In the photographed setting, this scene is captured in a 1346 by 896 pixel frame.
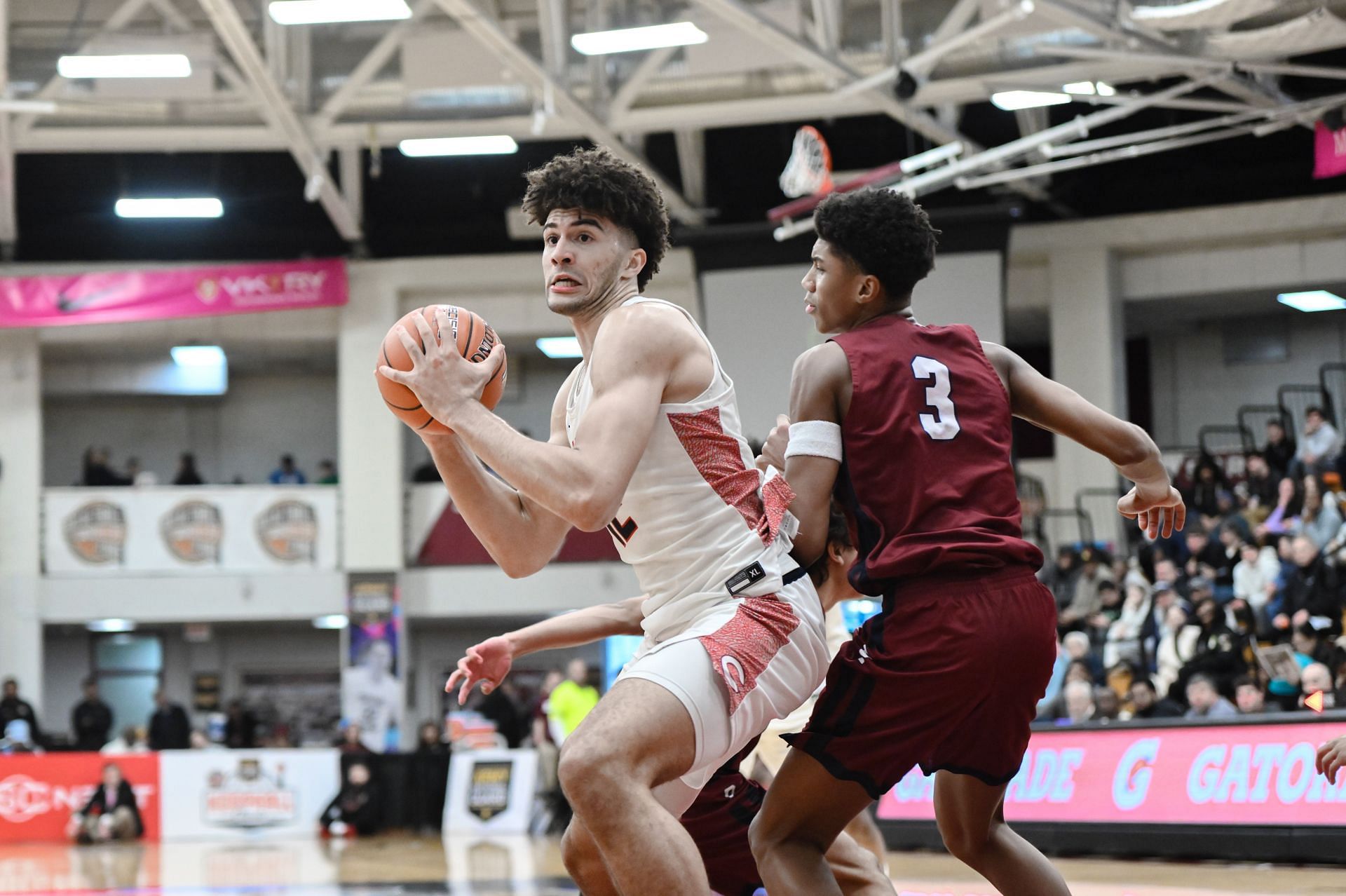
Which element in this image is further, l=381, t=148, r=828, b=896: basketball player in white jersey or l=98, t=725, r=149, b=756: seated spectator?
l=98, t=725, r=149, b=756: seated spectator

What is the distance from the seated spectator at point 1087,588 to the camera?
17.6 m

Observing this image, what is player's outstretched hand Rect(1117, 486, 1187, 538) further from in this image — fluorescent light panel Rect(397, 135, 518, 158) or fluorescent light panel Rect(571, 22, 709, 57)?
fluorescent light panel Rect(397, 135, 518, 158)

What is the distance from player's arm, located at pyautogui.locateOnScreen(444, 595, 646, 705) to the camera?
4.29m

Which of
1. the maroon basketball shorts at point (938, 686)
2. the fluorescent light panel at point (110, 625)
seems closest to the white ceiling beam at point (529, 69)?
the fluorescent light panel at point (110, 625)

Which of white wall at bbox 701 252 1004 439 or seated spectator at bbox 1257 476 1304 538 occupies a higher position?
white wall at bbox 701 252 1004 439

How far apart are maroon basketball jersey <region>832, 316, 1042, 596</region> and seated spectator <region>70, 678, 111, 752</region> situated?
19.5 metres

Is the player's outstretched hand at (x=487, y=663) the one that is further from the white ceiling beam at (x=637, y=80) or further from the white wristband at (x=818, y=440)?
the white ceiling beam at (x=637, y=80)

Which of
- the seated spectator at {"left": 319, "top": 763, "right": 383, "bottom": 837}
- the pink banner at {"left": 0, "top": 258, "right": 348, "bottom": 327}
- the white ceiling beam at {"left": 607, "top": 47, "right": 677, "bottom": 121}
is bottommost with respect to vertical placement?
the seated spectator at {"left": 319, "top": 763, "right": 383, "bottom": 837}

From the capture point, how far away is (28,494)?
946 inches

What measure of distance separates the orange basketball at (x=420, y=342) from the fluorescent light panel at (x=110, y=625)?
847 inches

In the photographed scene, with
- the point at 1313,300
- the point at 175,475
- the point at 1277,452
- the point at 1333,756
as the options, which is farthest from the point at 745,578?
the point at 175,475

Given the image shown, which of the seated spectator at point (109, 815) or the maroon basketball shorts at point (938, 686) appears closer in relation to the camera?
the maroon basketball shorts at point (938, 686)

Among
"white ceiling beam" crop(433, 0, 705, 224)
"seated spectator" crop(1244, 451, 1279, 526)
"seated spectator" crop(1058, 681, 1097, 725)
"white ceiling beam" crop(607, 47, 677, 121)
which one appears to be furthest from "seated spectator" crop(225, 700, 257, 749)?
"seated spectator" crop(1244, 451, 1279, 526)

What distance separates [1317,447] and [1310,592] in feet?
13.8
